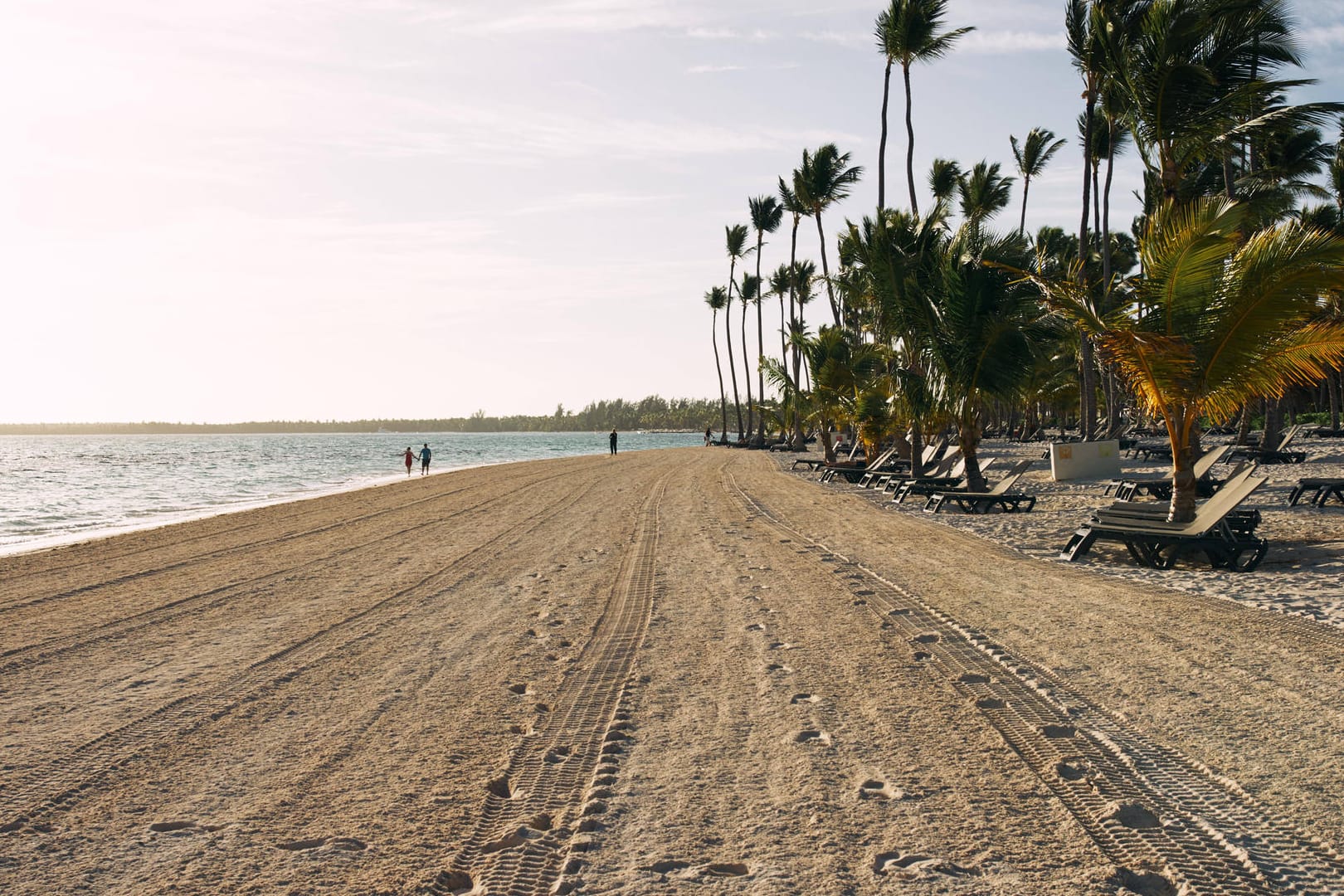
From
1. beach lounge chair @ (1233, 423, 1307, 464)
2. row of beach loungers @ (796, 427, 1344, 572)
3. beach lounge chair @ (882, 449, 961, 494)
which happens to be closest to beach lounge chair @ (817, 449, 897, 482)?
beach lounge chair @ (882, 449, 961, 494)

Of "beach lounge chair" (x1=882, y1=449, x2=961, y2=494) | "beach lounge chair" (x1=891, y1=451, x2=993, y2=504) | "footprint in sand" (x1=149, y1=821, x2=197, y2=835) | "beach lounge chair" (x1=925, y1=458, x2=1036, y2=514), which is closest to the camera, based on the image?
"footprint in sand" (x1=149, y1=821, x2=197, y2=835)

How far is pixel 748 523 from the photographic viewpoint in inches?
535

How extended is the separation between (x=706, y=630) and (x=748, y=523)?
7.15m

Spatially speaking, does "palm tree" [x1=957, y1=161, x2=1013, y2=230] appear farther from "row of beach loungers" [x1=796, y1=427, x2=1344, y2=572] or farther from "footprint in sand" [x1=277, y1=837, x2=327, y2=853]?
"footprint in sand" [x1=277, y1=837, x2=327, y2=853]

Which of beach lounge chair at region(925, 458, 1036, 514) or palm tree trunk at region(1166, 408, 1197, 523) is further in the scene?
beach lounge chair at region(925, 458, 1036, 514)

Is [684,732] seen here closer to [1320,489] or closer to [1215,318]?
[1215,318]

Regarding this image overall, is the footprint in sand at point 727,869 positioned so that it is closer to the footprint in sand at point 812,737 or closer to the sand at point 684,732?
the sand at point 684,732

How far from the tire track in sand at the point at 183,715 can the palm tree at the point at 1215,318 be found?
7.82m

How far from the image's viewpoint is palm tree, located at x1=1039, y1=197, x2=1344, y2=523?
9.21 metres

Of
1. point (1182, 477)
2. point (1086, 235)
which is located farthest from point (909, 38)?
point (1182, 477)

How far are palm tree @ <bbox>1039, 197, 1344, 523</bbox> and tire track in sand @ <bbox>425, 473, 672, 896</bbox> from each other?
7.12 m

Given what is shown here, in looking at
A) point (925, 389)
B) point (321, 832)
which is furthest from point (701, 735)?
point (925, 389)

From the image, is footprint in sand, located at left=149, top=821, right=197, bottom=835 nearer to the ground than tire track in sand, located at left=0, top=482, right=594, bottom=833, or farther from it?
farther from it

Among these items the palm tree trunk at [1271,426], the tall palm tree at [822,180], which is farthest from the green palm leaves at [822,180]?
the palm tree trunk at [1271,426]
